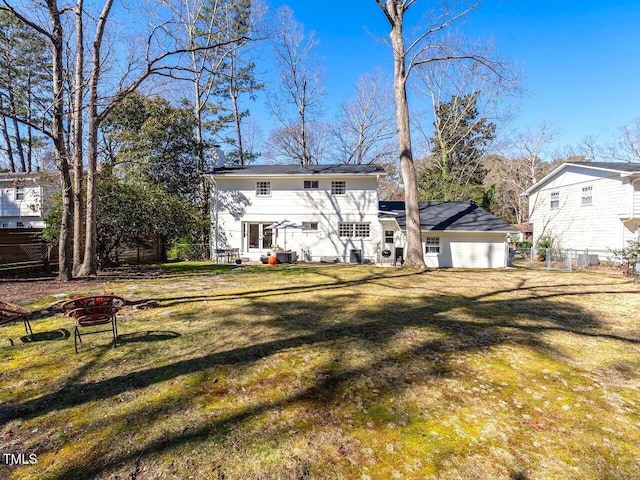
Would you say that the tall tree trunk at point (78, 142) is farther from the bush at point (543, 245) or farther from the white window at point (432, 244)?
the bush at point (543, 245)

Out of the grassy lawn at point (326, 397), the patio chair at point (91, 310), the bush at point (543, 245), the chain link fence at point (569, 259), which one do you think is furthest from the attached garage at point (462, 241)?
the patio chair at point (91, 310)

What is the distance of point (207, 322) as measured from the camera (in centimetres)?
573

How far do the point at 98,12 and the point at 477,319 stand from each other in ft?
46.0

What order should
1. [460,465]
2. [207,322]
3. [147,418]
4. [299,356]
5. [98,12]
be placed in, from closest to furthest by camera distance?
1. [460,465]
2. [147,418]
3. [299,356]
4. [207,322]
5. [98,12]

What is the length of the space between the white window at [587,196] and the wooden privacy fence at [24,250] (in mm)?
27576

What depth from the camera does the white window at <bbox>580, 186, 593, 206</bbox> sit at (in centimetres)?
1848

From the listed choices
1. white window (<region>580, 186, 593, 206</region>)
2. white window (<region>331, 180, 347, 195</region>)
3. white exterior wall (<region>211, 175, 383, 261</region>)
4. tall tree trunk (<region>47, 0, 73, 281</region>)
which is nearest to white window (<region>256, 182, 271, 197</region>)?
white exterior wall (<region>211, 175, 383, 261</region>)

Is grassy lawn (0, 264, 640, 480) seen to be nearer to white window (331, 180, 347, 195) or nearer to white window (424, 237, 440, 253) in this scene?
white window (424, 237, 440, 253)

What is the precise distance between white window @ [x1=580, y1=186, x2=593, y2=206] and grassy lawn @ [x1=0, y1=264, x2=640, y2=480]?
16.1 meters

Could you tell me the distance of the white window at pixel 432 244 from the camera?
16562 mm

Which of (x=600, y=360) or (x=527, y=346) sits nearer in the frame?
(x=600, y=360)

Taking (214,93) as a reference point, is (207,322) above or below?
A: below

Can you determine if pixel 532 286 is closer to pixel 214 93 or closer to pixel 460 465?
pixel 460 465

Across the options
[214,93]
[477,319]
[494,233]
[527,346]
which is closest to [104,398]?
[527,346]
